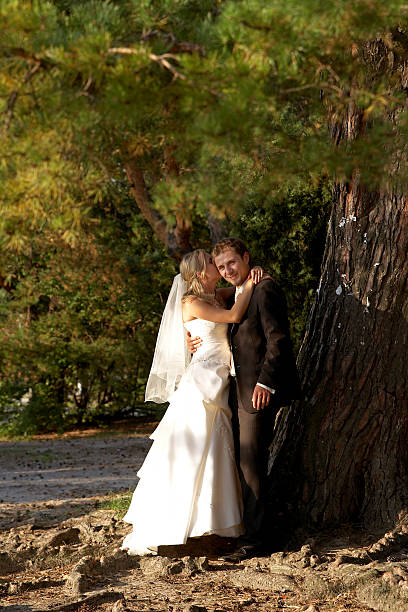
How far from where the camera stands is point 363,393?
17.4 ft

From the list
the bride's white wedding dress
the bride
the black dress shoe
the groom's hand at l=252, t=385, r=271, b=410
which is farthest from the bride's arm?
the black dress shoe

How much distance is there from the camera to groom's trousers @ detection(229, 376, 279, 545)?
5.11 meters

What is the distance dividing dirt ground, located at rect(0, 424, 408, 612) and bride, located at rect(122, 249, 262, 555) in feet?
0.74

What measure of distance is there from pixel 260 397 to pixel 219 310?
792 millimetres

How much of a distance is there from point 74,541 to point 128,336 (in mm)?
9133

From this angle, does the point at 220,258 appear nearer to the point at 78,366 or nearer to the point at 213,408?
the point at 213,408

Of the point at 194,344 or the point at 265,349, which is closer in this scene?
the point at 265,349

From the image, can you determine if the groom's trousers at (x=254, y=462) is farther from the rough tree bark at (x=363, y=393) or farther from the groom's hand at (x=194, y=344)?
the groom's hand at (x=194, y=344)

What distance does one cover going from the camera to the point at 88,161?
2.75 m

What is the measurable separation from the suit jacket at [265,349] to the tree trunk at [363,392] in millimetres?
402

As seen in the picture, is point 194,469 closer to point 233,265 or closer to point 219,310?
point 219,310

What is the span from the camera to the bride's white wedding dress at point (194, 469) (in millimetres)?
5211

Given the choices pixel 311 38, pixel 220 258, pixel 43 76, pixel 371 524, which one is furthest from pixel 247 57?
pixel 371 524

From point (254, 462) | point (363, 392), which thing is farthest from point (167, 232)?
point (254, 462)
